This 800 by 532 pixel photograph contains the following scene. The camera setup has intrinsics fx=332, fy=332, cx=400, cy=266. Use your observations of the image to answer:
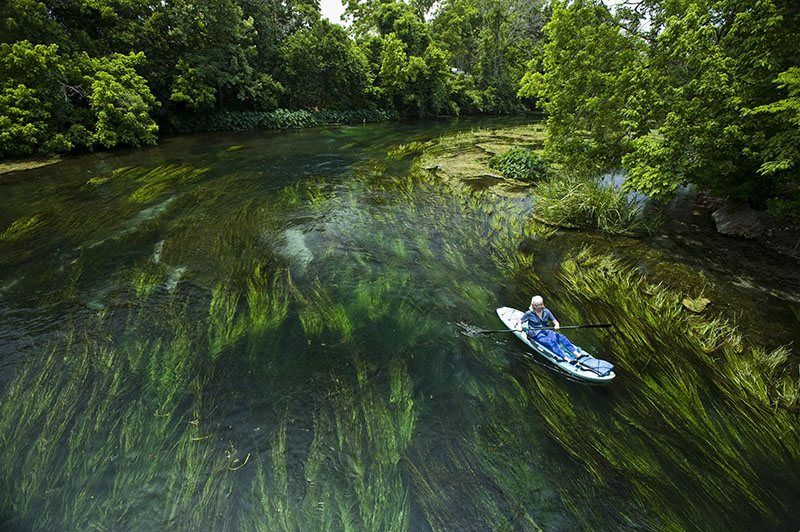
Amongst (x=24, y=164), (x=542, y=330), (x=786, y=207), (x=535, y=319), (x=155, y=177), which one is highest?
(x=786, y=207)

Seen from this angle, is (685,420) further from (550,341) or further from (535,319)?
(535,319)

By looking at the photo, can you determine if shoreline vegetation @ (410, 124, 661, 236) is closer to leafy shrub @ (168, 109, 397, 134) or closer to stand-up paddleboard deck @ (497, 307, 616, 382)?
stand-up paddleboard deck @ (497, 307, 616, 382)

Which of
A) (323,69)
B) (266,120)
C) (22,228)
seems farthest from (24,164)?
(323,69)

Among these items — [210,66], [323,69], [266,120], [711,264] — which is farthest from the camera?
[323,69]

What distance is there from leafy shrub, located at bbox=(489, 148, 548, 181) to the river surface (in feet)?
17.6

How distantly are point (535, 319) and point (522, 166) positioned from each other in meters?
10.6

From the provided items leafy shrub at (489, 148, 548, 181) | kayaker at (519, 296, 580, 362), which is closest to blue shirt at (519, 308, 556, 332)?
kayaker at (519, 296, 580, 362)

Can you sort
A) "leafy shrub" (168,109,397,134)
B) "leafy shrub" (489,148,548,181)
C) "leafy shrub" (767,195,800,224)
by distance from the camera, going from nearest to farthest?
"leafy shrub" (767,195,800,224) < "leafy shrub" (489,148,548,181) < "leafy shrub" (168,109,397,134)

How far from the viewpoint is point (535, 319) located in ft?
17.0

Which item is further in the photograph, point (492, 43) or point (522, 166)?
point (492, 43)

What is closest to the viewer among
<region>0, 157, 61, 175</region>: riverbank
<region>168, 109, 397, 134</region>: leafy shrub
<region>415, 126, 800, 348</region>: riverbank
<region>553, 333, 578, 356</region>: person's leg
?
<region>553, 333, 578, 356</region>: person's leg

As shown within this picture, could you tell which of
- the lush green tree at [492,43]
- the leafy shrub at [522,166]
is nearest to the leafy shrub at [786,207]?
the leafy shrub at [522,166]

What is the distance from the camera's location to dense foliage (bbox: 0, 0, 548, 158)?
13.6 m

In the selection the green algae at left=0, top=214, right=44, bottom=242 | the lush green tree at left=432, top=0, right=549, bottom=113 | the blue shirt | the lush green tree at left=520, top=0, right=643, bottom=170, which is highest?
the lush green tree at left=432, top=0, right=549, bottom=113
